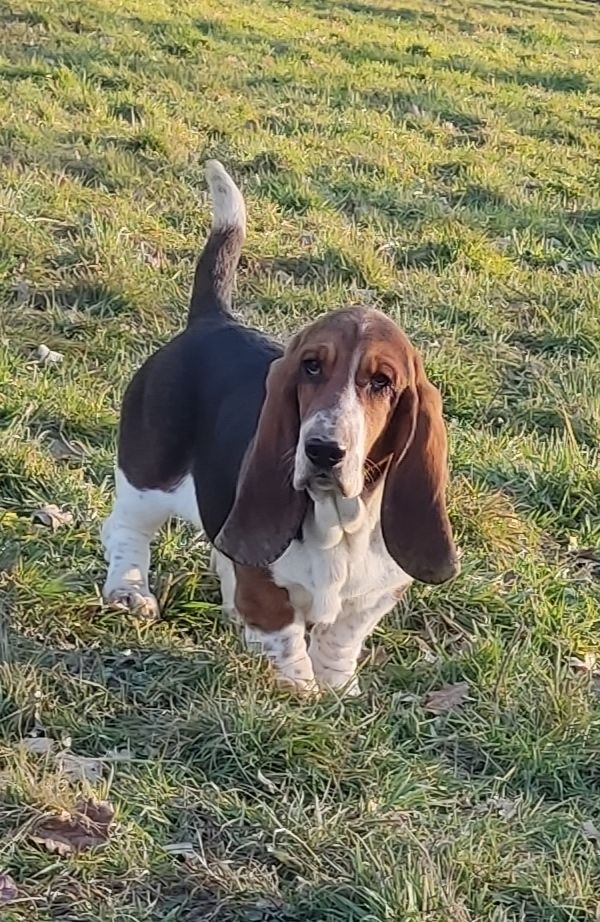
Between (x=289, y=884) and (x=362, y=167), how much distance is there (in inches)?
274

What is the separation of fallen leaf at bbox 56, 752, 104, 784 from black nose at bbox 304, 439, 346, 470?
97 centimetres

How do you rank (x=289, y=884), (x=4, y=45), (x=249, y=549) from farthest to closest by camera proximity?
(x=4, y=45), (x=249, y=549), (x=289, y=884)

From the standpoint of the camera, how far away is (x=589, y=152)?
11578mm

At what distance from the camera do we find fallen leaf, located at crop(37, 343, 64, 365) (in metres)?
5.88

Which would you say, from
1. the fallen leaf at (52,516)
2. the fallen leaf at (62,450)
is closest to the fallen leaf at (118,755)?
the fallen leaf at (52,516)

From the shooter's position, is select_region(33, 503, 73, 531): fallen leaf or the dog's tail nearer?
the dog's tail

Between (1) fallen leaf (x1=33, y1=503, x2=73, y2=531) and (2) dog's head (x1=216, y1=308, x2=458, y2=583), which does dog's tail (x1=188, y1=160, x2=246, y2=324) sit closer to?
(1) fallen leaf (x1=33, y1=503, x2=73, y2=531)

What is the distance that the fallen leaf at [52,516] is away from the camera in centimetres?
467

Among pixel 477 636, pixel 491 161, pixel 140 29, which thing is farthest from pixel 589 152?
pixel 477 636

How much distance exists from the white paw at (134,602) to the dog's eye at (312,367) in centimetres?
112

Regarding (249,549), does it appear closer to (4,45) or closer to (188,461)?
(188,461)

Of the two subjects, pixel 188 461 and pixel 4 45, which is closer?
pixel 188 461

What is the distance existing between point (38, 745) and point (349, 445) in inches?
45.1

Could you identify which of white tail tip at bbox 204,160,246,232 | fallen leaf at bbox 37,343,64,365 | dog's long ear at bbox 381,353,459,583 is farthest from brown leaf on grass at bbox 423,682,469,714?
fallen leaf at bbox 37,343,64,365
